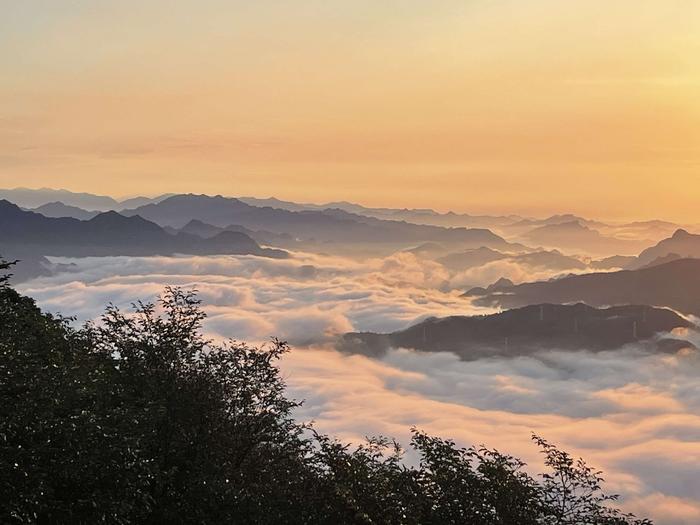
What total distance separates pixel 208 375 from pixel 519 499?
17808 millimetres

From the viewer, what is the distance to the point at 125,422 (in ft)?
84.1

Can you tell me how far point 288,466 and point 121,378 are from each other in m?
10.5

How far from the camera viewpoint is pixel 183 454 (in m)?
31.0

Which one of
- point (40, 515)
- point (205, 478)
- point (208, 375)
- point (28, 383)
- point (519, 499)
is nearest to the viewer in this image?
point (40, 515)

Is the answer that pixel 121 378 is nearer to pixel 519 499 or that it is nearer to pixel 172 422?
pixel 172 422

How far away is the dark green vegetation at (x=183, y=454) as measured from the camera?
22500 millimetres

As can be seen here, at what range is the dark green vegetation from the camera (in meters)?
22.5

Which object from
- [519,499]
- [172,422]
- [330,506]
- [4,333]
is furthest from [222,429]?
[519,499]

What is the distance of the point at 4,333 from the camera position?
95.9 feet

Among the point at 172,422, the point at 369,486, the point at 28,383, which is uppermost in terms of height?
the point at 28,383

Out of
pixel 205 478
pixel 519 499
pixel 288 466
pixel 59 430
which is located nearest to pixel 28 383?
pixel 59 430

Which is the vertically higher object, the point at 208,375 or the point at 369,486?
the point at 208,375

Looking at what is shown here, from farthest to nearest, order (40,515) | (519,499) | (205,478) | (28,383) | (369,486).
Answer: (519,499) < (369,486) < (205,478) < (28,383) < (40,515)

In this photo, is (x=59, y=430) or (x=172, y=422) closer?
(x=59, y=430)
